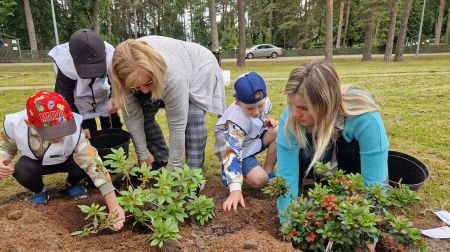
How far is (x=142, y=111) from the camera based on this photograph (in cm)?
287

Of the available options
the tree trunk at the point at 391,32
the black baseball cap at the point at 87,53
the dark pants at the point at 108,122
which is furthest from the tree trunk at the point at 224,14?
the black baseball cap at the point at 87,53

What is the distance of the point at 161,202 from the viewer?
1.65m

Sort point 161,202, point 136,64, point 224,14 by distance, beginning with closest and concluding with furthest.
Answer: point 161,202 → point 136,64 → point 224,14

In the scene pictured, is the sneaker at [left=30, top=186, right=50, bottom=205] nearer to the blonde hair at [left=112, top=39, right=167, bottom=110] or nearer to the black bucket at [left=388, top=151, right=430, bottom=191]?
the blonde hair at [left=112, top=39, right=167, bottom=110]

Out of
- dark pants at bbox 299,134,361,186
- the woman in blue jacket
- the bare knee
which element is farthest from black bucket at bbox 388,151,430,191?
the bare knee

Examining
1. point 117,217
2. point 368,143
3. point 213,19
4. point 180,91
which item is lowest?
point 117,217

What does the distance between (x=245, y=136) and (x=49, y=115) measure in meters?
1.36

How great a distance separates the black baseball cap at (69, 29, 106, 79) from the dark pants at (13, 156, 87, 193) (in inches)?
26.0

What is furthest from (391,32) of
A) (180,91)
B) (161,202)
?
(161,202)

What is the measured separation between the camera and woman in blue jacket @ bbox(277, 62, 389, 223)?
72.1 inches

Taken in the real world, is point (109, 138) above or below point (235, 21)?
below

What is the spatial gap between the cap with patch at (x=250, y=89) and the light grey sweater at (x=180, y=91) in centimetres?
36

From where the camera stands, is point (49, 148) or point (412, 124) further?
point (412, 124)

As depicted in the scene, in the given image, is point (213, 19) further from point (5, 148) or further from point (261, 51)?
point (5, 148)
